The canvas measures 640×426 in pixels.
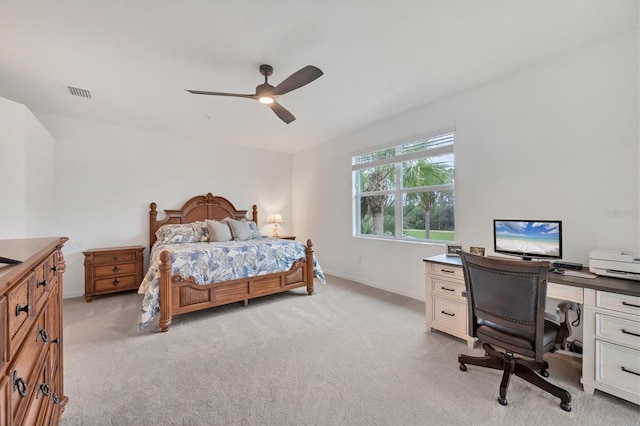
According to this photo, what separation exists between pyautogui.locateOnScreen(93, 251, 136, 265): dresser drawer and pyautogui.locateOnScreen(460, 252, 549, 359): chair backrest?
4497mm

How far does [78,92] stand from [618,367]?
5.50m

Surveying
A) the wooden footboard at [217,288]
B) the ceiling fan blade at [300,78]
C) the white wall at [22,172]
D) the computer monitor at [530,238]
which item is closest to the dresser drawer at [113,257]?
the white wall at [22,172]

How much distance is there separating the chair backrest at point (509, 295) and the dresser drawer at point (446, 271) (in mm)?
641

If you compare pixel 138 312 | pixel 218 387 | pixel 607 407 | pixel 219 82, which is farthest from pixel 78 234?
pixel 607 407

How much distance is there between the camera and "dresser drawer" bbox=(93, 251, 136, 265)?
389cm

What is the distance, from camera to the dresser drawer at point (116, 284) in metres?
3.89

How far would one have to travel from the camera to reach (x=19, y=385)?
829mm

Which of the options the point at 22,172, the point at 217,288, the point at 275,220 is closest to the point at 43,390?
the point at 217,288

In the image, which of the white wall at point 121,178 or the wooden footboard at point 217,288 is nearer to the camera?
the wooden footboard at point 217,288

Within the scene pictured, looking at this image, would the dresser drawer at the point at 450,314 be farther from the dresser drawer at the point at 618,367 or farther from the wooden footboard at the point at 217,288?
the wooden footboard at the point at 217,288

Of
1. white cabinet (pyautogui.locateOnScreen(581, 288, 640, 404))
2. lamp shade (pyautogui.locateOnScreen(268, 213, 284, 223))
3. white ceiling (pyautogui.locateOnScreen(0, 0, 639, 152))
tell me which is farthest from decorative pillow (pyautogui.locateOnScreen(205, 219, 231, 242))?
white cabinet (pyautogui.locateOnScreen(581, 288, 640, 404))

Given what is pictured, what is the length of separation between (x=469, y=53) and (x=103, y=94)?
399 centimetres

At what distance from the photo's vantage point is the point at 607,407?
173 centimetres

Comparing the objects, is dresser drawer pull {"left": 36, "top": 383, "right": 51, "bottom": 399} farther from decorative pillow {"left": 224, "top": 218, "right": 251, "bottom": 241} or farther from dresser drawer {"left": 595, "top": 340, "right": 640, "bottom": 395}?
decorative pillow {"left": 224, "top": 218, "right": 251, "bottom": 241}
